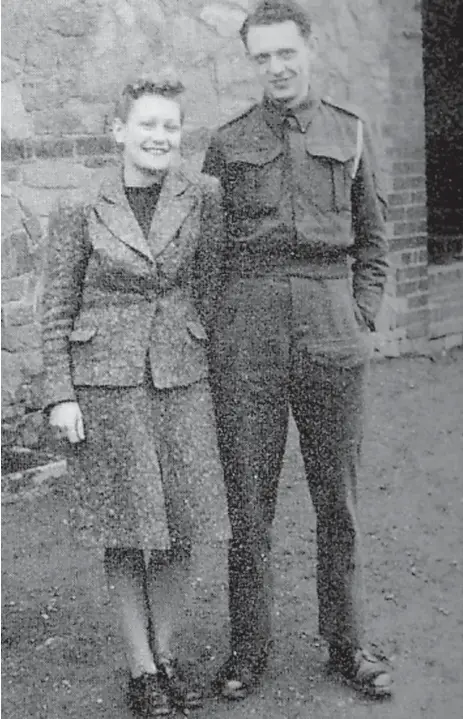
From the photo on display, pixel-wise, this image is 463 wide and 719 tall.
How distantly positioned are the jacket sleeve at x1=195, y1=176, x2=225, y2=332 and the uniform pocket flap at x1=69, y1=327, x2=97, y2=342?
268mm

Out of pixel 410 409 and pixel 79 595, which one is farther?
pixel 410 409

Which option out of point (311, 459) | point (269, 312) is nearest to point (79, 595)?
point (311, 459)

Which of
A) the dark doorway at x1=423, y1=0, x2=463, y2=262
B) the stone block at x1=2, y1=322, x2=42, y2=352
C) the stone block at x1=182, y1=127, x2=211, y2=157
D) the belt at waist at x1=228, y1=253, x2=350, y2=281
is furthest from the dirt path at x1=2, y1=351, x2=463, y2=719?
the dark doorway at x1=423, y1=0, x2=463, y2=262

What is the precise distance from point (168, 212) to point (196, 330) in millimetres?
273

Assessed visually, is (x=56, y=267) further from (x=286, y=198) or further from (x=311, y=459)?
(x=311, y=459)

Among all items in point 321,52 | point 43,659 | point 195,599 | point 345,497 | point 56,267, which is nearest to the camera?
point 56,267

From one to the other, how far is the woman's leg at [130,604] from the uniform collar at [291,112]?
3.44ft

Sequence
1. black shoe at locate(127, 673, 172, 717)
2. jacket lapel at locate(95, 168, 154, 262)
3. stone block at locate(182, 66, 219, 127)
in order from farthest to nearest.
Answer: stone block at locate(182, 66, 219, 127)
black shoe at locate(127, 673, 172, 717)
jacket lapel at locate(95, 168, 154, 262)

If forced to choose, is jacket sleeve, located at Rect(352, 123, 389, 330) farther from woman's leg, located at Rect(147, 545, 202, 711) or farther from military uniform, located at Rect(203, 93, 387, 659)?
woman's leg, located at Rect(147, 545, 202, 711)

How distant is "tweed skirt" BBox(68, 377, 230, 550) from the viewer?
2.61 metres

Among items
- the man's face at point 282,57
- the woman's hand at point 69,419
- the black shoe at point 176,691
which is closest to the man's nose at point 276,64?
the man's face at point 282,57

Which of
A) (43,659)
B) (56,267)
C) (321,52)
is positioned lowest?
(43,659)

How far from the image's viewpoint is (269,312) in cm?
265

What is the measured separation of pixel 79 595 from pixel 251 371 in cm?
115
